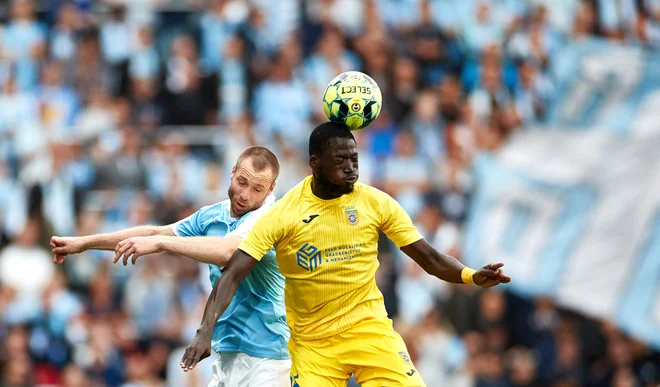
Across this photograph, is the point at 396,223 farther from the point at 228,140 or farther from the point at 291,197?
the point at 228,140

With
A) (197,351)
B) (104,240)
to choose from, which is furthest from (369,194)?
(104,240)

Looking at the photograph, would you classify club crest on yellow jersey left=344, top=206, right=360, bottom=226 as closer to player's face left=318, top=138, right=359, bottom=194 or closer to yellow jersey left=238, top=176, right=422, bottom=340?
yellow jersey left=238, top=176, right=422, bottom=340

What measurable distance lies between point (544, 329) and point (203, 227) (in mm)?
9483

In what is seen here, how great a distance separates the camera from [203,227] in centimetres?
811

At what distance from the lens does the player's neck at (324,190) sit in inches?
299

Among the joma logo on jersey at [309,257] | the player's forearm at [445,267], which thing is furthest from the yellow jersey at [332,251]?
the player's forearm at [445,267]

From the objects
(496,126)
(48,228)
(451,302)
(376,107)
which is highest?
(376,107)

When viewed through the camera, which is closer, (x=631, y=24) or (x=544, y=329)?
(x=544, y=329)

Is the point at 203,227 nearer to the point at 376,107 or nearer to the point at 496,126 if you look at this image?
the point at 376,107

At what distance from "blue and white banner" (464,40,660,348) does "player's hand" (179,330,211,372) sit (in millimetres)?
10219

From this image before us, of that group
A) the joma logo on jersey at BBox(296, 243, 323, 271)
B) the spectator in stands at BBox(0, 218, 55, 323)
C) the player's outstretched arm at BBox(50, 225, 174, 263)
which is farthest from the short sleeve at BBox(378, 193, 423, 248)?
the spectator in stands at BBox(0, 218, 55, 323)

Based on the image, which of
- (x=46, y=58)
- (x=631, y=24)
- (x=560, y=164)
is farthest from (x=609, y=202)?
(x=46, y=58)

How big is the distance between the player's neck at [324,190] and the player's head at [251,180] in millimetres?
430

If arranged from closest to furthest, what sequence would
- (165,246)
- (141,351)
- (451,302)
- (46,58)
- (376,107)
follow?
(165,246) → (376,107) → (141,351) → (451,302) → (46,58)
